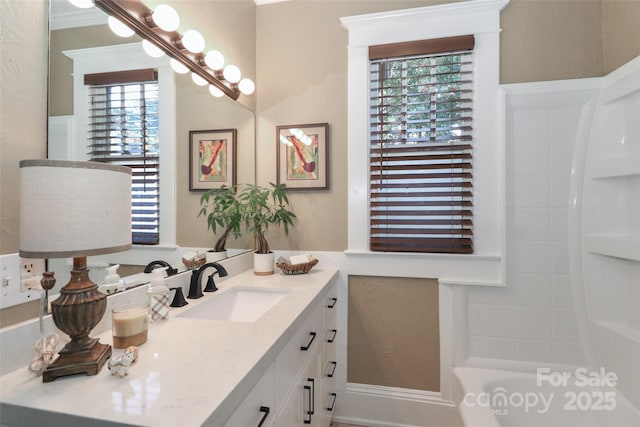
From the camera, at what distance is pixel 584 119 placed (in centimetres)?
178

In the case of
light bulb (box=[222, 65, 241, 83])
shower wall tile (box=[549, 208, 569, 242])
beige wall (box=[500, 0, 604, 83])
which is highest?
beige wall (box=[500, 0, 604, 83])

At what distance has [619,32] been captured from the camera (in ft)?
5.37

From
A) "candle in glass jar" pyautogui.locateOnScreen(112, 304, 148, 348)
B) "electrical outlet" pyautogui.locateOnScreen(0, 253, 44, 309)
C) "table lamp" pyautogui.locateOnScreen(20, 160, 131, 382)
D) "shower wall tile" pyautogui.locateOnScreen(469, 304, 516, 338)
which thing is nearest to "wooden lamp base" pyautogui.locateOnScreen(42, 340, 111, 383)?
"table lamp" pyautogui.locateOnScreen(20, 160, 131, 382)

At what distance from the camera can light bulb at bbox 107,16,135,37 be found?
45.3 inches

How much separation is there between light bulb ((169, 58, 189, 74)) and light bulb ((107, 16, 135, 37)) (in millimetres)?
229

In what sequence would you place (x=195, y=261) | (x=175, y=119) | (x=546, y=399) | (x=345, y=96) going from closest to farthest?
(x=175, y=119), (x=195, y=261), (x=546, y=399), (x=345, y=96)

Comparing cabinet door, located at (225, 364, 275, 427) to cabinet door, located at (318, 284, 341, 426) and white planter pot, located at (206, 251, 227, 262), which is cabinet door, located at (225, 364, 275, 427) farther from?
white planter pot, located at (206, 251, 227, 262)

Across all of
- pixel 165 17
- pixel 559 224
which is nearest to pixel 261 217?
pixel 165 17

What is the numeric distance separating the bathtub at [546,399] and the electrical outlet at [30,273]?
1.70 meters

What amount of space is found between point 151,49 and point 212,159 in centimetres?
58

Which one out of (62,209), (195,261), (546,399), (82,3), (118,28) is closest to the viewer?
(62,209)

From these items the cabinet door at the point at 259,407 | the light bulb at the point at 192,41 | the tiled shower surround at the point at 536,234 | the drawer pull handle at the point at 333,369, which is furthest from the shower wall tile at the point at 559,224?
the light bulb at the point at 192,41

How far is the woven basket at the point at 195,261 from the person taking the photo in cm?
150

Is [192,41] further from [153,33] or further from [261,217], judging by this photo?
[261,217]
